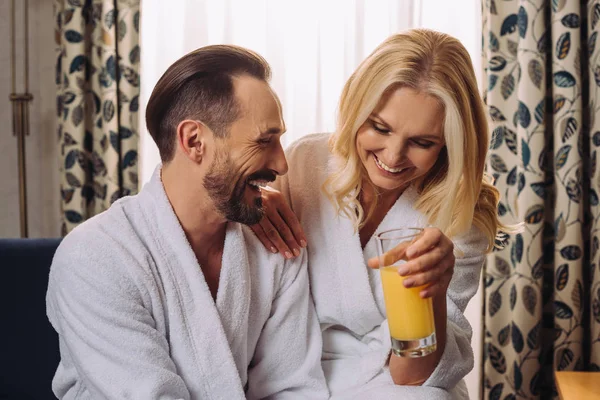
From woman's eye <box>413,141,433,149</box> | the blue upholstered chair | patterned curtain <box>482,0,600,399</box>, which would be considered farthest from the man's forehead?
patterned curtain <box>482,0,600,399</box>

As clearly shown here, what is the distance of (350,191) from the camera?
1873mm

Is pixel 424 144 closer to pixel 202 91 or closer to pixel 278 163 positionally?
pixel 278 163

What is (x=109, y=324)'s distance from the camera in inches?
57.6

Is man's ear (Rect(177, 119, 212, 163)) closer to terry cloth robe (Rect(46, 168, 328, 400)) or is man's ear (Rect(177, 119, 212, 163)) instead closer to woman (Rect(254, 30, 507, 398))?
terry cloth robe (Rect(46, 168, 328, 400))

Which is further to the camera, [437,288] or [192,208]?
[192,208]

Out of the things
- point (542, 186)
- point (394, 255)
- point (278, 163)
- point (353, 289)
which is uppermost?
point (278, 163)

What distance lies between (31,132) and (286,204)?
2212mm

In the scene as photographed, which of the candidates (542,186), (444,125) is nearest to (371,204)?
(444,125)

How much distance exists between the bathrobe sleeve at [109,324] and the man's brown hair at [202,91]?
28 centimetres

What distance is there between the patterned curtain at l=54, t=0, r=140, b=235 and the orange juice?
2191 mm

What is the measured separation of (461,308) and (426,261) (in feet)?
1.70

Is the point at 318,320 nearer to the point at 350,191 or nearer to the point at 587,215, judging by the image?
the point at 350,191

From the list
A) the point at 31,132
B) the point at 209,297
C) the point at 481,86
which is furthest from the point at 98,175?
the point at 209,297

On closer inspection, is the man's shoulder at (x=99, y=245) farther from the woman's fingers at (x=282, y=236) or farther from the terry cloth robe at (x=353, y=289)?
the terry cloth robe at (x=353, y=289)
